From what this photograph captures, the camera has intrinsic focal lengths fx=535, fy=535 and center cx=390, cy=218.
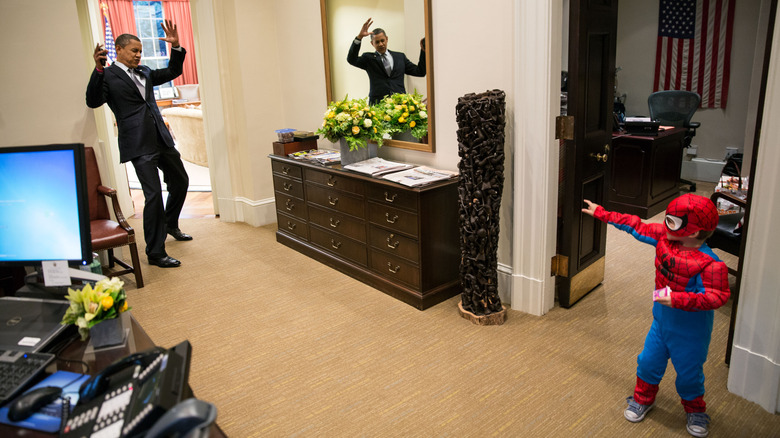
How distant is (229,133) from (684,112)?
195 inches

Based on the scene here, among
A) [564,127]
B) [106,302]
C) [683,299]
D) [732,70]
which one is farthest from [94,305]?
[732,70]

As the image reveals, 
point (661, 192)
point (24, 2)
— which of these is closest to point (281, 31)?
point (24, 2)

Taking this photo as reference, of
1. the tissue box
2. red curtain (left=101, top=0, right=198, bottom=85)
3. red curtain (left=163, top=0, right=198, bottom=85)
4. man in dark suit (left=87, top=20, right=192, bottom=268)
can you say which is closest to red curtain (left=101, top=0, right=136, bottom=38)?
red curtain (left=101, top=0, right=198, bottom=85)

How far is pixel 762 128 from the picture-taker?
2143 mm

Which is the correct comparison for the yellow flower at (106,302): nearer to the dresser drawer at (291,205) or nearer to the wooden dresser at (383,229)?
the wooden dresser at (383,229)

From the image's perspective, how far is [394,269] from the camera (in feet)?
11.9

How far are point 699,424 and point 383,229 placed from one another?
211 cm

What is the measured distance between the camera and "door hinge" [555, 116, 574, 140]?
3.01m

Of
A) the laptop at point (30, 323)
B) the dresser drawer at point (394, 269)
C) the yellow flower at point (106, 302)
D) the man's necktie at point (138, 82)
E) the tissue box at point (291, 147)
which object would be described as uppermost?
the man's necktie at point (138, 82)

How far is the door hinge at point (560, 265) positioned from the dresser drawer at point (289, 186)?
216 cm

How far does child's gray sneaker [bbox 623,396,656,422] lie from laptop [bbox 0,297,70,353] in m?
2.18

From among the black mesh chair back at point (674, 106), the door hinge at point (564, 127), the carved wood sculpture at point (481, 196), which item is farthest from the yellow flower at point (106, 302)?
the black mesh chair back at point (674, 106)

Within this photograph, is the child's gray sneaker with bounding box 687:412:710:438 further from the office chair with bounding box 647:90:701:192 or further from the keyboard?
the office chair with bounding box 647:90:701:192

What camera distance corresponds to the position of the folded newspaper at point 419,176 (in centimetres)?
336
